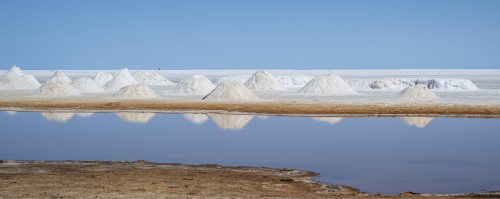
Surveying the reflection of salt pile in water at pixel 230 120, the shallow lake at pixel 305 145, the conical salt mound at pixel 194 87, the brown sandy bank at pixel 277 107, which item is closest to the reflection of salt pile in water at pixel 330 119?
the shallow lake at pixel 305 145

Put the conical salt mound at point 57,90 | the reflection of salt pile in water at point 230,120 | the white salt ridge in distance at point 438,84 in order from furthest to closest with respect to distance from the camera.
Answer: the white salt ridge in distance at point 438,84 → the conical salt mound at point 57,90 → the reflection of salt pile in water at point 230,120

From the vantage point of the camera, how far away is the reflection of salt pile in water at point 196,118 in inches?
784

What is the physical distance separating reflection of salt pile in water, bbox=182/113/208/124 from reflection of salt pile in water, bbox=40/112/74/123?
3488mm

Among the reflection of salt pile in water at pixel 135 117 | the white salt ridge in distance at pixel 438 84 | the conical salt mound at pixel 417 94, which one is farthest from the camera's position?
the white salt ridge in distance at pixel 438 84

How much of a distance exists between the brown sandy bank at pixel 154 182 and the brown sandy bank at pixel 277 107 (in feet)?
42.5

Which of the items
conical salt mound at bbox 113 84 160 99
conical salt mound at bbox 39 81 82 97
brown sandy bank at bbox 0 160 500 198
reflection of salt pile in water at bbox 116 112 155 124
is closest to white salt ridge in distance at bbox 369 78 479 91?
conical salt mound at bbox 113 84 160 99

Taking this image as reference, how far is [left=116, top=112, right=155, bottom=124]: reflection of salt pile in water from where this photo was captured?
2034cm

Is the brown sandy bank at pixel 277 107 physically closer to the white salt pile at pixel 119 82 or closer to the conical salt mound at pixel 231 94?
the conical salt mound at pixel 231 94

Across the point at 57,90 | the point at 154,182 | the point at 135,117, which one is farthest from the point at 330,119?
the point at 57,90

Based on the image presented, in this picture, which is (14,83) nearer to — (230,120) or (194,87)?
(194,87)

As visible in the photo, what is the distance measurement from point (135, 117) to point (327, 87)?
1705 centimetres

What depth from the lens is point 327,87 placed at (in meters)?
36.9

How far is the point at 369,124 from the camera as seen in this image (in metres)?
18.9

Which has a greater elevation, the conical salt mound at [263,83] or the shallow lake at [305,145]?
the conical salt mound at [263,83]
